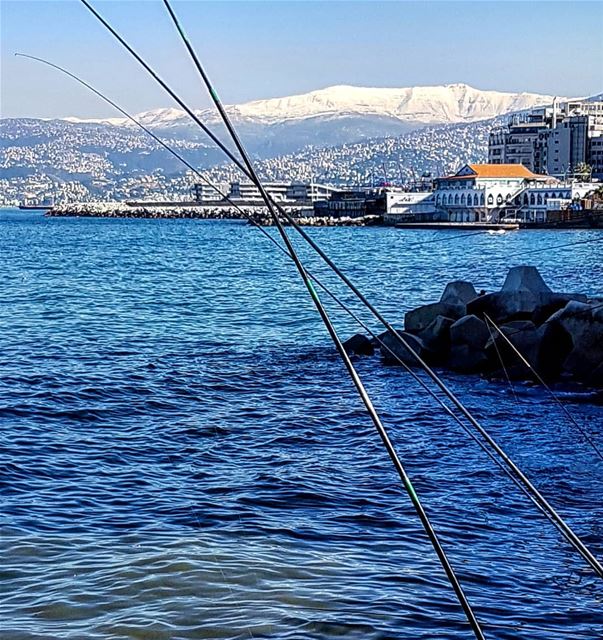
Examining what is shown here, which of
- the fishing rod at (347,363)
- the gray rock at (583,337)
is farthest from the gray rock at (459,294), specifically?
the fishing rod at (347,363)

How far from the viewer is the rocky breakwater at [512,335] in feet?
44.1

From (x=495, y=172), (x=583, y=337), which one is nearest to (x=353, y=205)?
(x=495, y=172)

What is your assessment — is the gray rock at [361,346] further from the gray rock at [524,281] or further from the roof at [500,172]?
the roof at [500,172]

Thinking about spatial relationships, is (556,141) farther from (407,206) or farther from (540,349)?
(540,349)

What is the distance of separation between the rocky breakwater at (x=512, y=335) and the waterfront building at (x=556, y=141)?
3912 inches

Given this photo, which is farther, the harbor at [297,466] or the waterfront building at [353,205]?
the waterfront building at [353,205]

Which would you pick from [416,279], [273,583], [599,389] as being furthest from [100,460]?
[416,279]

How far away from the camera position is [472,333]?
14719 mm

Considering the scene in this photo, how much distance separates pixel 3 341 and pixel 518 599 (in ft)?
43.4

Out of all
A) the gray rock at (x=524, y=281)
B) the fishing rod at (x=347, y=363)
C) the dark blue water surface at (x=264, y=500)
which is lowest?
the dark blue water surface at (x=264, y=500)

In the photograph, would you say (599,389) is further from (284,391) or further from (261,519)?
(261,519)

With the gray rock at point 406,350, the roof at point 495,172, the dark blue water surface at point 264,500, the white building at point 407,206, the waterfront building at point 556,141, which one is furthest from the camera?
the waterfront building at point 556,141

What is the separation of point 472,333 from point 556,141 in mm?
114855

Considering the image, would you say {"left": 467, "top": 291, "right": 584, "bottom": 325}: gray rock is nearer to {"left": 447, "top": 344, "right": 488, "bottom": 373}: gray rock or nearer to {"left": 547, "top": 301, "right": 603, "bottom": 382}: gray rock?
{"left": 447, "top": 344, "right": 488, "bottom": 373}: gray rock
